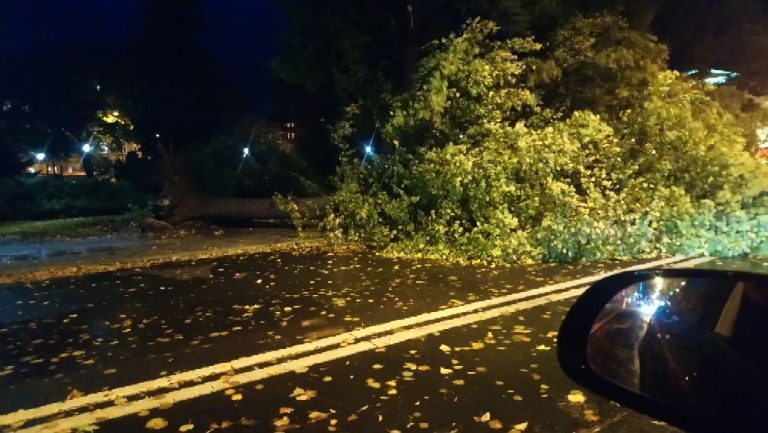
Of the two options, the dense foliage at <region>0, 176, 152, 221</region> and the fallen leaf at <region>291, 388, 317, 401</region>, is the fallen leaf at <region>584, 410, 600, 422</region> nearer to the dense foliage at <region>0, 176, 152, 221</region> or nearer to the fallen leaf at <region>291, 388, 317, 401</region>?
the fallen leaf at <region>291, 388, 317, 401</region>

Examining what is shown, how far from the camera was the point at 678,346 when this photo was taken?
7.89ft

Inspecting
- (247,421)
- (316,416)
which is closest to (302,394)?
(316,416)

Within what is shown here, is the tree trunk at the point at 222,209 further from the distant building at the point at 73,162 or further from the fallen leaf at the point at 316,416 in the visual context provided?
the fallen leaf at the point at 316,416

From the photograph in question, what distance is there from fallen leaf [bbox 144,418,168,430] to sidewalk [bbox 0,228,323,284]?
21.7 feet

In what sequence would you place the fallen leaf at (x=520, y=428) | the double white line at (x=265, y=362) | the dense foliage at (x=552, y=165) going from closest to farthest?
1. the fallen leaf at (x=520, y=428)
2. the double white line at (x=265, y=362)
3. the dense foliage at (x=552, y=165)

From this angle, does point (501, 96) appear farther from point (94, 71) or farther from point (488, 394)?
point (94, 71)

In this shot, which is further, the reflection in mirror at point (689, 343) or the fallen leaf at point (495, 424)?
the fallen leaf at point (495, 424)

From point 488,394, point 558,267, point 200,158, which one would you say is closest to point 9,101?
point 200,158

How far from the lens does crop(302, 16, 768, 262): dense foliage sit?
1112 centimetres

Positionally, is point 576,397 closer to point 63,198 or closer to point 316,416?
point 316,416

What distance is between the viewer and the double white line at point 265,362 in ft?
15.8

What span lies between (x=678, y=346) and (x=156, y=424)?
3.53 meters

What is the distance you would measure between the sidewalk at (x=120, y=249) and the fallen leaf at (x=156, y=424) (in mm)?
6625

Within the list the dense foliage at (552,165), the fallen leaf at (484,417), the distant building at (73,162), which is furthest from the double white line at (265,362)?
the distant building at (73,162)
